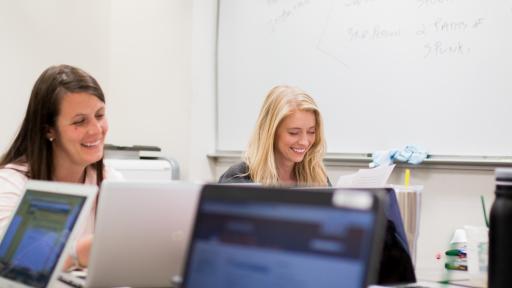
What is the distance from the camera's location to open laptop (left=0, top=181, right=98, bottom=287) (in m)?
1.16

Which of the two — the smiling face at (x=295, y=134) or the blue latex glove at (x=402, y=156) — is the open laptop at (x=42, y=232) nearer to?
the smiling face at (x=295, y=134)

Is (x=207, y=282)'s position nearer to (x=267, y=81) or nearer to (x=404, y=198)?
(x=404, y=198)

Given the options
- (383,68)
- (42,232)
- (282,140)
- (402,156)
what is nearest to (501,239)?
(42,232)

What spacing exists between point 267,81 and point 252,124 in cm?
25

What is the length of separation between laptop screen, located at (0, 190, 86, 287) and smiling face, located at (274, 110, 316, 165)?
3.90 feet

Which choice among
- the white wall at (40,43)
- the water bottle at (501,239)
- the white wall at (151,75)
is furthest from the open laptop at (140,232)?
the white wall at (151,75)

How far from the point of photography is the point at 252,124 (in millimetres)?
3234

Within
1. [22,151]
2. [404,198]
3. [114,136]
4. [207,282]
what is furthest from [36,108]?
[114,136]

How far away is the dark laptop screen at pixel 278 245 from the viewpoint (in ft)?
2.21

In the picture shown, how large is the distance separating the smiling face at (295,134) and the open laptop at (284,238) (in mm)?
1528

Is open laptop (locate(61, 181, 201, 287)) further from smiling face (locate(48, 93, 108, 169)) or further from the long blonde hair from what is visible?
the long blonde hair

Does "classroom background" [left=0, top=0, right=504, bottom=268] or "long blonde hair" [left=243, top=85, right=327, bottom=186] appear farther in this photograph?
"classroom background" [left=0, top=0, right=504, bottom=268]

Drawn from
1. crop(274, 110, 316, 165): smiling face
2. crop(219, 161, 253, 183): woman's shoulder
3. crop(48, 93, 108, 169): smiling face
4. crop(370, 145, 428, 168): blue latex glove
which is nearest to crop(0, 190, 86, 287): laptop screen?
crop(48, 93, 108, 169): smiling face

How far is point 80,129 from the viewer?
192cm
